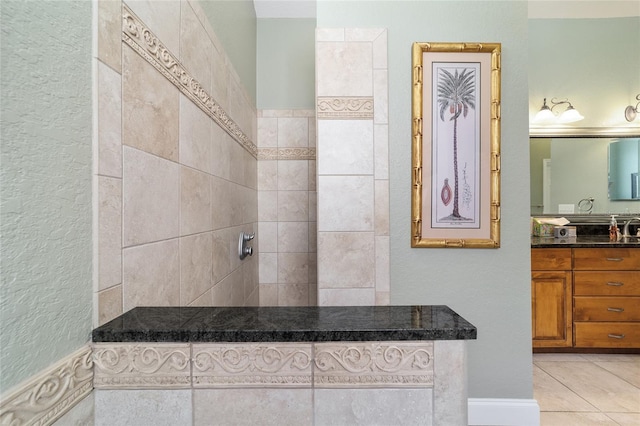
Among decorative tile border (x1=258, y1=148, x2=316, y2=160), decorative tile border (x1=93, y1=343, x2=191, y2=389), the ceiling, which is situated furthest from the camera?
decorative tile border (x1=258, y1=148, x2=316, y2=160)

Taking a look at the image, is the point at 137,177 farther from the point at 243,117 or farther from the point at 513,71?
the point at 513,71

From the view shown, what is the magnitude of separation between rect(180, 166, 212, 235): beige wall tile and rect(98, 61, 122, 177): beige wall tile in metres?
0.33

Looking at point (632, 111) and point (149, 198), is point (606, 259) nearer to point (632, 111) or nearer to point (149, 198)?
point (632, 111)

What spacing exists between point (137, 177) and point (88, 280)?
0.28 m

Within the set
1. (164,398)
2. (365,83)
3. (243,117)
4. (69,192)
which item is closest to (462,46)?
(365,83)

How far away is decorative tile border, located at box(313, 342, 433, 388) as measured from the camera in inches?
25.0

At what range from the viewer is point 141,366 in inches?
24.6

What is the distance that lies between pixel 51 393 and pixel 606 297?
325cm

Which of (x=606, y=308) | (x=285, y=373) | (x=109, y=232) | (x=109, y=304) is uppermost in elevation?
(x=109, y=232)

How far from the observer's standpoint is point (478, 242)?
167 cm

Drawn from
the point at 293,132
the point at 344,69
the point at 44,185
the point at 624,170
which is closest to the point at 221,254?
the point at 44,185

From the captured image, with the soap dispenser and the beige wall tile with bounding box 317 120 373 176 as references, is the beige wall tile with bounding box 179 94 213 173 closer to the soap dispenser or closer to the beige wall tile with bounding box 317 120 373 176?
the beige wall tile with bounding box 317 120 373 176

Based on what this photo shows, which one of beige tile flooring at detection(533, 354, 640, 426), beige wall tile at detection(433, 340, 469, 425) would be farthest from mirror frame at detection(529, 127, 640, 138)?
beige wall tile at detection(433, 340, 469, 425)

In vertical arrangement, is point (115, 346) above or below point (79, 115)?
below
